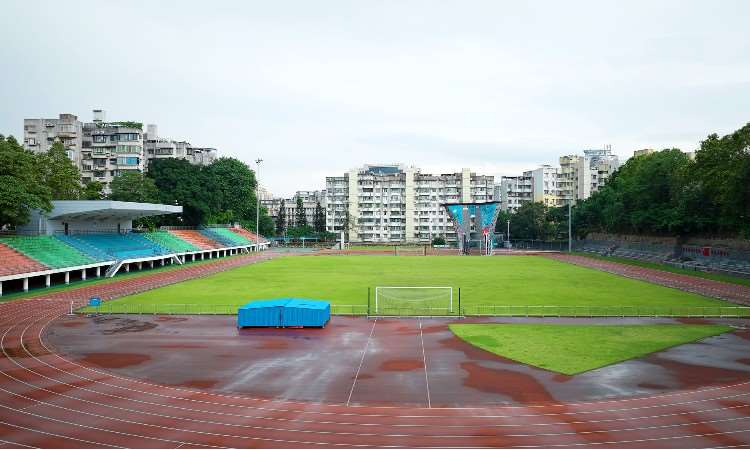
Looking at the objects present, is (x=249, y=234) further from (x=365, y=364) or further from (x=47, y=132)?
(x=365, y=364)

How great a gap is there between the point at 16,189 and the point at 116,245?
19.8 m

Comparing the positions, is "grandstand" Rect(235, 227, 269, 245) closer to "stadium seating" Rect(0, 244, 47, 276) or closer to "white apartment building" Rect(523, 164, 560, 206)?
"stadium seating" Rect(0, 244, 47, 276)

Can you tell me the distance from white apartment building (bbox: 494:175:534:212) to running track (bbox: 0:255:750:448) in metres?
143

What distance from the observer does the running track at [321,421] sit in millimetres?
15984

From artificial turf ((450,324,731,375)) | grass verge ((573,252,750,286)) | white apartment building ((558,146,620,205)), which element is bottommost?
artificial turf ((450,324,731,375))

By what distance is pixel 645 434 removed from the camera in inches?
648

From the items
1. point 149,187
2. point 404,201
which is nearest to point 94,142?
point 149,187

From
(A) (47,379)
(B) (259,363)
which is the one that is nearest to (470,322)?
(B) (259,363)

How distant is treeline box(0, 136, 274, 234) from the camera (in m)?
50.7

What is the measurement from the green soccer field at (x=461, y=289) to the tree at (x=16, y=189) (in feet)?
52.7

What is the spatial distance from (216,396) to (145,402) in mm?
2491

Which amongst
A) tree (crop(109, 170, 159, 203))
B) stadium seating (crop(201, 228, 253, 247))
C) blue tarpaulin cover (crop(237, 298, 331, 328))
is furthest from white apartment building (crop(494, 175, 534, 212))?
blue tarpaulin cover (crop(237, 298, 331, 328))

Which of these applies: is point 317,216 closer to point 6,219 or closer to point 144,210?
point 144,210

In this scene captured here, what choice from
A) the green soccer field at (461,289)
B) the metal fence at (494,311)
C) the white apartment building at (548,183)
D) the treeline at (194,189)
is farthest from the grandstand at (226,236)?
the white apartment building at (548,183)
